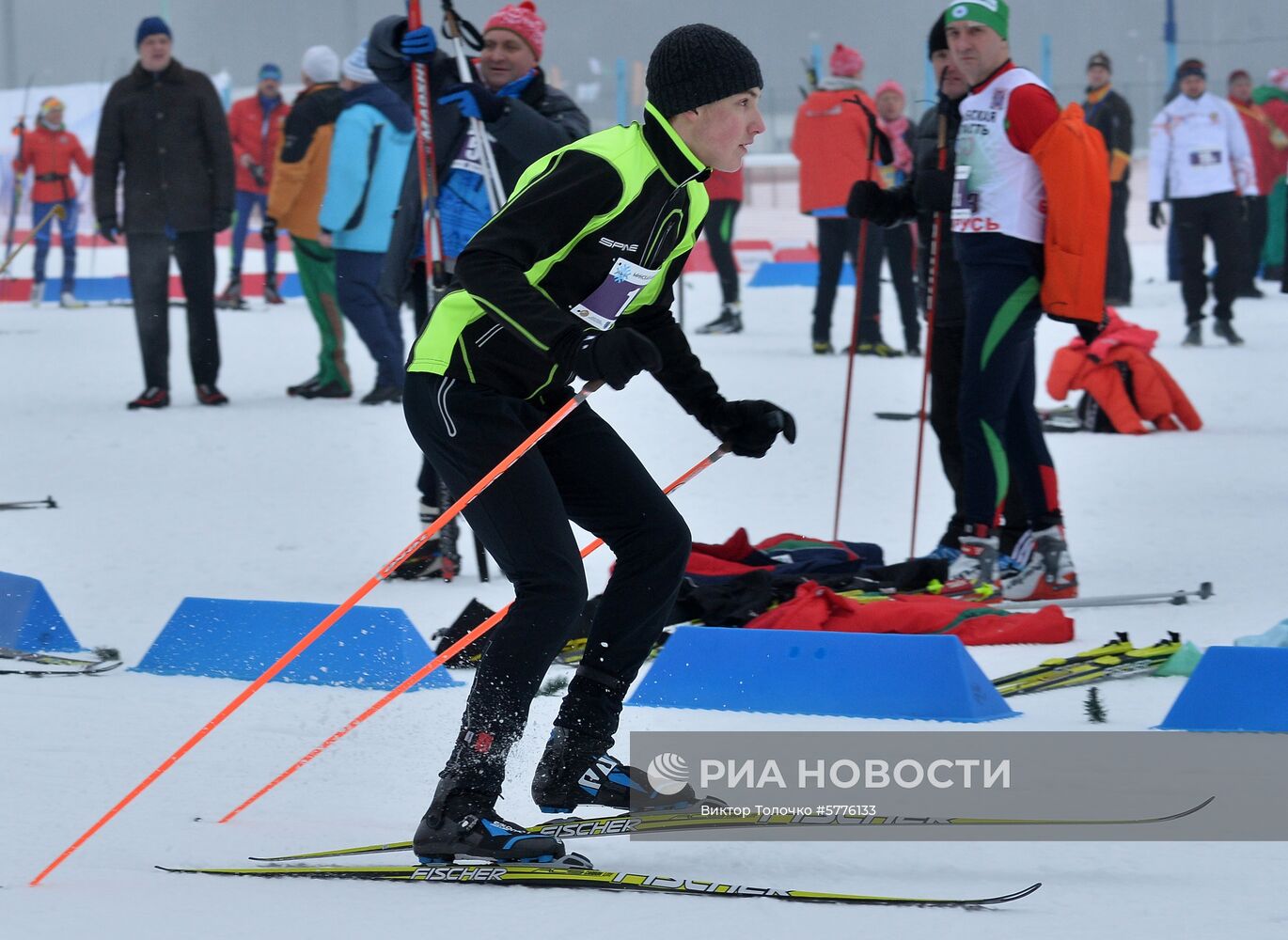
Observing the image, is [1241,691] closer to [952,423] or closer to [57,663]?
[952,423]

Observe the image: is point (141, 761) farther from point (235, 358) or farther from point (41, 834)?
point (235, 358)

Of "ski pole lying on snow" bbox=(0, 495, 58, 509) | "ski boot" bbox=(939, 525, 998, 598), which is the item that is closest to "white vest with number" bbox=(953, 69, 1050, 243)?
"ski boot" bbox=(939, 525, 998, 598)

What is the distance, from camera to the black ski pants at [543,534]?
9.68 ft

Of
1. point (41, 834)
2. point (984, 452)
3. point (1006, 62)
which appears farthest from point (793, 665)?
point (1006, 62)

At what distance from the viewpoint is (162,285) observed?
934 cm

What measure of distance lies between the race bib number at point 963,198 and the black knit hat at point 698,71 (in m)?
2.27

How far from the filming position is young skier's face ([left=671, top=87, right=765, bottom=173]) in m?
3.05

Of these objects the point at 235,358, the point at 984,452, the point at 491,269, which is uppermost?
the point at 491,269

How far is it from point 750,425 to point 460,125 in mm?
2601

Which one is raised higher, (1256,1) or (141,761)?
(1256,1)

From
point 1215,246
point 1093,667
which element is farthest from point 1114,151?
point 1093,667

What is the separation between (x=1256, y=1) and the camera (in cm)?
3133

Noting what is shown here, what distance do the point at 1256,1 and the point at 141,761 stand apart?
31178 mm

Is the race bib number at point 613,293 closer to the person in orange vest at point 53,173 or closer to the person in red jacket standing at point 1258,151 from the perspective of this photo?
the person in orange vest at point 53,173
